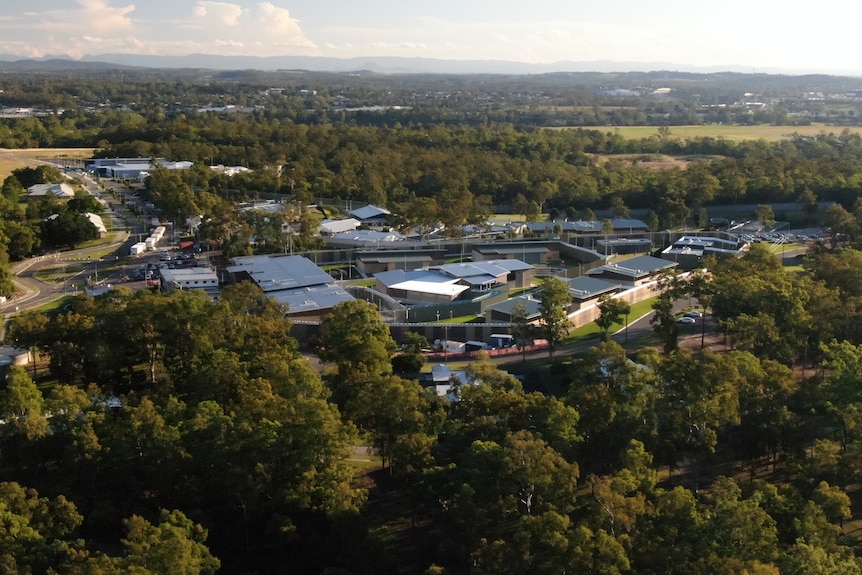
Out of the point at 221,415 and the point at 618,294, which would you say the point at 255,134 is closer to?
the point at 618,294

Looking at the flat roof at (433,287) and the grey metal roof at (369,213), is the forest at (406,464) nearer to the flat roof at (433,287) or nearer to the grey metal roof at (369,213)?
the flat roof at (433,287)

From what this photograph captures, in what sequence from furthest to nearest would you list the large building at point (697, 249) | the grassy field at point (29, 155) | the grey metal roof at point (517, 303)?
the grassy field at point (29, 155)
the large building at point (697, 249)
the grey metal roof at point (517, 303)

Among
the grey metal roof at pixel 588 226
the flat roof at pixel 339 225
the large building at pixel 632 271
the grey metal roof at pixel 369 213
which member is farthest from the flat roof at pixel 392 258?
the grey metal roof at pixel 369 213

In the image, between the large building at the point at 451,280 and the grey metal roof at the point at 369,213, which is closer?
the large building at the point at 451,280

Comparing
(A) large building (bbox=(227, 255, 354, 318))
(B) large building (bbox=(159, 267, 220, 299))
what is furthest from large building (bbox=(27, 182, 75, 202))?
(A) large building (bbox=(227, 255, 354, 318))

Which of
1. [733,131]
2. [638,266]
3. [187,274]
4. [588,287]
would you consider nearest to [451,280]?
[588,287]

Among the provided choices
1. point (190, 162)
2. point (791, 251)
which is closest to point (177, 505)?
point (791, 251)

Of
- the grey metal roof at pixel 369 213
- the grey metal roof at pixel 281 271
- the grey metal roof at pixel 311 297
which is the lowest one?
the grey metal roof at pixel 311 297

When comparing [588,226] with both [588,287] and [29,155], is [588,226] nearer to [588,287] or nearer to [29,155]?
[588,287]
